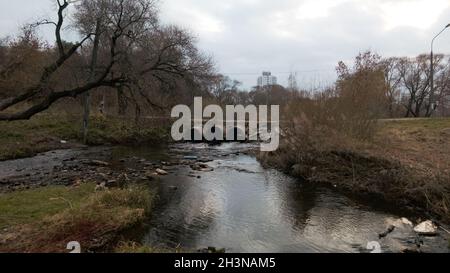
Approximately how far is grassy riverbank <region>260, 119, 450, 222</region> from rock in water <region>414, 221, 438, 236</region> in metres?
0.84

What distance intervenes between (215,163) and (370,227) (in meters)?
11.9

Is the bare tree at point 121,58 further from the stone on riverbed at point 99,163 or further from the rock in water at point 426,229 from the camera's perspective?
the rock in water at point 426,229

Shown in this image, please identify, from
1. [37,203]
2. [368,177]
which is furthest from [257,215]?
A: [37,203]

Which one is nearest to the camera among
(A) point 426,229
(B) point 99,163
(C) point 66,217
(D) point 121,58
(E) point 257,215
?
(C) point 66,217

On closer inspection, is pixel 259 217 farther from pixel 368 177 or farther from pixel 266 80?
pixel 266 80

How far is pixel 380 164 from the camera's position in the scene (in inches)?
609

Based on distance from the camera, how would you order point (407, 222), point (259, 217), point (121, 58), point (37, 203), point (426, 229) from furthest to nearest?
1. point (121, 58)
2. point (259, 217)
3. point (37, 203)
4. point (407, 222)
5. point (426, 229)

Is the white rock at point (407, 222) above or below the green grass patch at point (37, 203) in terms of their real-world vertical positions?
below

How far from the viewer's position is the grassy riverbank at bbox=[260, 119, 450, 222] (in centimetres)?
1270

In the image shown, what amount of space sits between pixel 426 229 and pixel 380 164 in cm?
527

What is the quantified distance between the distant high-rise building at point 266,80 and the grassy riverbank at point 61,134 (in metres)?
48.5

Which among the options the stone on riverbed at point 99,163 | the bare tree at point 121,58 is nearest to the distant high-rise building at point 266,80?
the bare tree at point 121,58

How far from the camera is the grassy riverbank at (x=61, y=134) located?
2398cm
